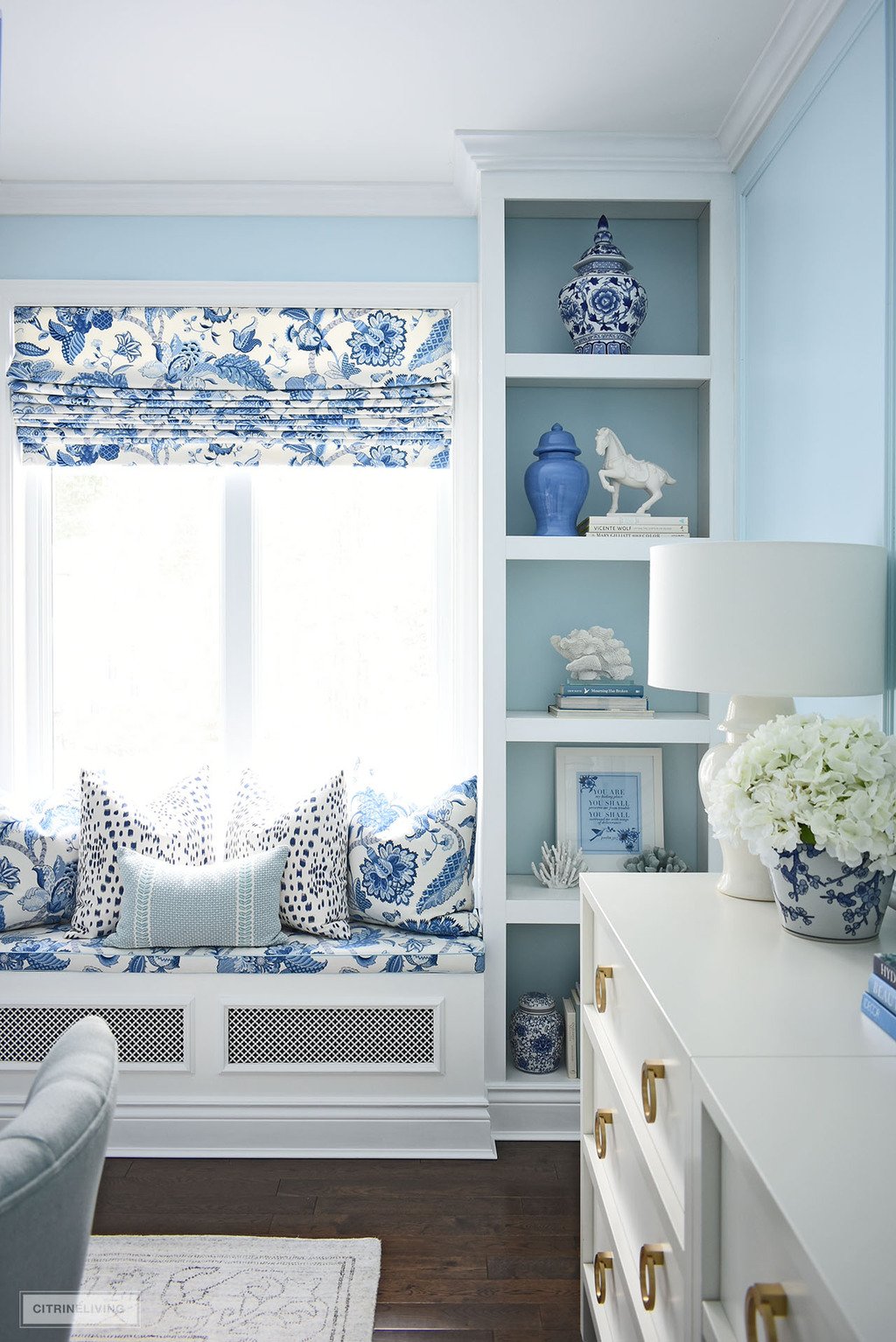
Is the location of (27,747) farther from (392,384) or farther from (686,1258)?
(686,1258)

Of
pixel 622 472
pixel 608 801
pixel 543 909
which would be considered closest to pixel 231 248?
pixel 622 472

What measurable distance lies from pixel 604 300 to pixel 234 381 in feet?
3.80

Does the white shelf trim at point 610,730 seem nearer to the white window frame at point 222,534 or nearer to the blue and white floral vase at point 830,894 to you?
the white window frame at point 222,534

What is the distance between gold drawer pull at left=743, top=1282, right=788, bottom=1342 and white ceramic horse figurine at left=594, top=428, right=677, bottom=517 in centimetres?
209

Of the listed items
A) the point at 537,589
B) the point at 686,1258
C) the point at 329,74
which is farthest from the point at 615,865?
the point at 329,74

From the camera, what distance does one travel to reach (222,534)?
10.1ft

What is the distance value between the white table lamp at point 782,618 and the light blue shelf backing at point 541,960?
1.48 m

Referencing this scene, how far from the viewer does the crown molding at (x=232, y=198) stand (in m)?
2.90

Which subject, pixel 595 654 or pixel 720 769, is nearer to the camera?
pixel 720 769

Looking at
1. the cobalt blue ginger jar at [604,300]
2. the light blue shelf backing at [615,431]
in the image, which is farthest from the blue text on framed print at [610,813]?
the cobalt blue ginger jar at [604,300]

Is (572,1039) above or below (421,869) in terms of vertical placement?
below

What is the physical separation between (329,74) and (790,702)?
6.07 ft

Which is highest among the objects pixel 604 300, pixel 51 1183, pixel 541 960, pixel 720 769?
pixel 604 300

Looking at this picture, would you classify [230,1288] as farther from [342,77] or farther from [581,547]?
[342,77]
